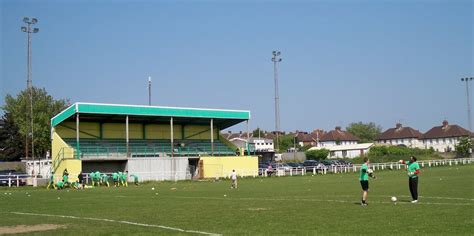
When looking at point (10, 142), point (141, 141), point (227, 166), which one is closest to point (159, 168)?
point (141, 141)

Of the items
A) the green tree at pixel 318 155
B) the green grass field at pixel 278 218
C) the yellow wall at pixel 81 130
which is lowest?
the green grass field at pixel 278 218

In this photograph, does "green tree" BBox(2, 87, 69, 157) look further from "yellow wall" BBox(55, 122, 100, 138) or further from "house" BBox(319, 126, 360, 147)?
"house" BBox(319, 126, 360, 147)

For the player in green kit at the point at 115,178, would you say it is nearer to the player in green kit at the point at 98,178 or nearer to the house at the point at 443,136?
the player in green kit at the point at 98,178

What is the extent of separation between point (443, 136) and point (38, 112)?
326 ft

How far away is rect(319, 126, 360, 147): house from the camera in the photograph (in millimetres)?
161375

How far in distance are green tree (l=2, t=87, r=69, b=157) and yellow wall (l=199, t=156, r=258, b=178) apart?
4512 centimetres

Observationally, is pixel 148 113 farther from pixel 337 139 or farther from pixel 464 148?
pixel 337 139

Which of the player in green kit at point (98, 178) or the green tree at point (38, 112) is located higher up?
the green tree at point (38, 112)

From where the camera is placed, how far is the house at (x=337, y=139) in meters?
161

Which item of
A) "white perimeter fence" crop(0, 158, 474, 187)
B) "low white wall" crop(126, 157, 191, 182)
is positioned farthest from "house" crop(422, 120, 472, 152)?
"low white wall" crop(126, 157, 191, 182)

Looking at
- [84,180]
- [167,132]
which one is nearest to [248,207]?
[84,180]

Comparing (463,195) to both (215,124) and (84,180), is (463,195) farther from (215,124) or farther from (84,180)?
(215,124)

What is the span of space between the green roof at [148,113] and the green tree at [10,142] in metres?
43.7

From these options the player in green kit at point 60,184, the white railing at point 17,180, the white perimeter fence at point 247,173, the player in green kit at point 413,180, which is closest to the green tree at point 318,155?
the white perimeter fence at point 247,173
